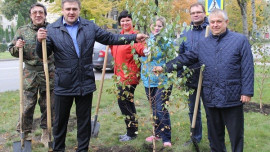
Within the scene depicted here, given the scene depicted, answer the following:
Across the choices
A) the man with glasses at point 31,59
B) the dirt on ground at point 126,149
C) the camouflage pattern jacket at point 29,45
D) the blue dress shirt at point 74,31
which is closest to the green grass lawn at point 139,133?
the dirt on ground at point 126,149

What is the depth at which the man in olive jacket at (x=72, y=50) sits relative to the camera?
3.54 m

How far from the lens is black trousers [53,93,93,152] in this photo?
377cm

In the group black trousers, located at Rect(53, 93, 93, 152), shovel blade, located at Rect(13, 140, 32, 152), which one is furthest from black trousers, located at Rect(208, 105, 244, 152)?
shovel blade, located at Rect(13, 140, 32, 152)

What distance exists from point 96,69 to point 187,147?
10.5 metres

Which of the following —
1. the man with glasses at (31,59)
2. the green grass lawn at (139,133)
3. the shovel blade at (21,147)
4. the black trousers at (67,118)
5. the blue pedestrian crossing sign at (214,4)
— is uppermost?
the blue pedestrian crossing sign at (214,4)

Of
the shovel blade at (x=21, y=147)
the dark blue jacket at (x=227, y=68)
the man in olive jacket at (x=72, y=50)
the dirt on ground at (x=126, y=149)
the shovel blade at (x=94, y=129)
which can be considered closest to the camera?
the dark blue jacket at (x=227, y=68)

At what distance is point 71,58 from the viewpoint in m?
3.55

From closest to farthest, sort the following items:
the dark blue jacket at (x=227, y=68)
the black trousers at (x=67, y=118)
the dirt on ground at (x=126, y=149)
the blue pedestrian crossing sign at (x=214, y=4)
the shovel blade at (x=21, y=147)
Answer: the dark blue jacket at (x=227, y=68) → the black trousers at (x=67, y=118) → the shovel blade at (x=21, y=147) → the dirt on ground at (x=126, y=149) → the blue pedestrian crossing sign at (x=214, y=4)

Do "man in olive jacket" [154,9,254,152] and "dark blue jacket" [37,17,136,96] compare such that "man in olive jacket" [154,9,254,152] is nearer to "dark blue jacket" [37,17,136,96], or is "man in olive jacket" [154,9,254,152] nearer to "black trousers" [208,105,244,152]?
"black trousers" [208,105,244,152]

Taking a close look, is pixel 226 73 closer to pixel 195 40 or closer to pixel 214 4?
pixel 195 40

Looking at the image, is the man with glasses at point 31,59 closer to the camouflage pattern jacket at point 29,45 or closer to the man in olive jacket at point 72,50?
the camouflage pattern jacket at point 29,45

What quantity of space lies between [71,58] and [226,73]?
183 centimetres

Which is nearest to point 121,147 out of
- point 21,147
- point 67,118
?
point 67,118

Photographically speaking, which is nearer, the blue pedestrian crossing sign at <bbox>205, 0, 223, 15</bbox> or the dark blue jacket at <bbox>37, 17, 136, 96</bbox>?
the dark blue jacket at <bbox>37, 17, 136, 96</bbox>
